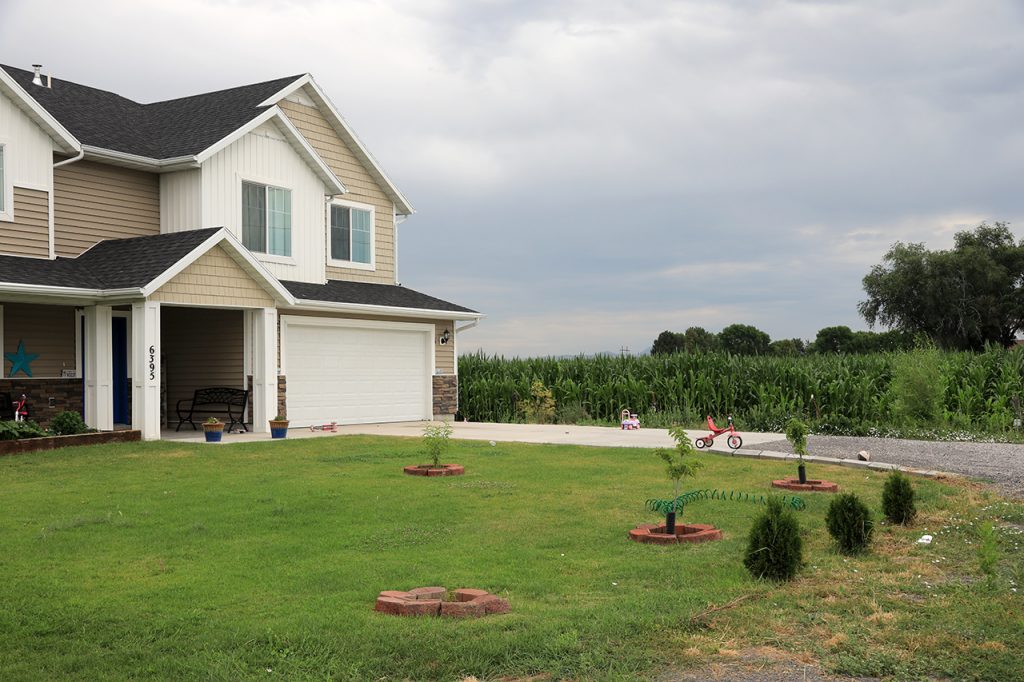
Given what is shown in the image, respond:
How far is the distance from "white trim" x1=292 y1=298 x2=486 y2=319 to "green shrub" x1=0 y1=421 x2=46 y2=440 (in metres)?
5.46

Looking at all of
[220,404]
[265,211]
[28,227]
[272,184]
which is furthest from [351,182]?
[28,227]

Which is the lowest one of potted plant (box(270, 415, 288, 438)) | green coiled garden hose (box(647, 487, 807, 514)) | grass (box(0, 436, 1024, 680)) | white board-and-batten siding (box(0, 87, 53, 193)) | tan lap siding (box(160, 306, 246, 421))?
Answer: grass (box(0, 436, 1024, 680))

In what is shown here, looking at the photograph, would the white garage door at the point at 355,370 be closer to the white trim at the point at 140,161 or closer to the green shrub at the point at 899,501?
the white trim at the point at 140,161

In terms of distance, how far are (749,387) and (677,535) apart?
1590 cm

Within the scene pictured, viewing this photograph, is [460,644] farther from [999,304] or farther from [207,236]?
[999,304]

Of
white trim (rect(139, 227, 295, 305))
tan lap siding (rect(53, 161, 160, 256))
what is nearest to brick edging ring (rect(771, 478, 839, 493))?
white trim (rect(139, 227, 295, 305))

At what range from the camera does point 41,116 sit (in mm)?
16953

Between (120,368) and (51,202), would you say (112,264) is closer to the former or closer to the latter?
(51,202)

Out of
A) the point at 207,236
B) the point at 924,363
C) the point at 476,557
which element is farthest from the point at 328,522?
the point at 924,363

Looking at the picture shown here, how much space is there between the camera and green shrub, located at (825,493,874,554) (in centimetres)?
764

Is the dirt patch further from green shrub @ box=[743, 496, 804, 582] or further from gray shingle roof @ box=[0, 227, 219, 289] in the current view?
gray shingle roof @ box=[0, 227, 219, 289]

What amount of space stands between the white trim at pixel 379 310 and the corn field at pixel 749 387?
3.25 m

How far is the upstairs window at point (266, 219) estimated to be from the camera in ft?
67.5

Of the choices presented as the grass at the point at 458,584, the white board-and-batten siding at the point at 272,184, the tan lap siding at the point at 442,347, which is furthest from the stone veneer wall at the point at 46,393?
the tan lap siding at the point at 442,347
